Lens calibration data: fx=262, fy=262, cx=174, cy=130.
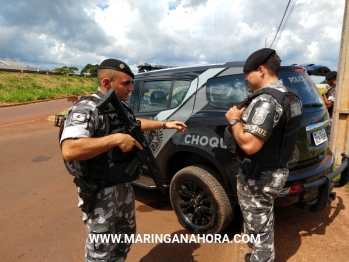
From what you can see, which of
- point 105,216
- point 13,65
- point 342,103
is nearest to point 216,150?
point 105,216

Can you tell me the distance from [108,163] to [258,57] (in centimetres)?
128

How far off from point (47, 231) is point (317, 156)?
304 cm

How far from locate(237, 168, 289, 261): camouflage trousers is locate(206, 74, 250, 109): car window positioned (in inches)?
33.3

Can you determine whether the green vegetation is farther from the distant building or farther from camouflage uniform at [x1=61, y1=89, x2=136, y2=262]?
the distant building

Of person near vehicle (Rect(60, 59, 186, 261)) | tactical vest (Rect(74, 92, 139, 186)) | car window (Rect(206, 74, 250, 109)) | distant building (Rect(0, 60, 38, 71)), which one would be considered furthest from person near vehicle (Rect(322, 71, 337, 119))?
distant building (Rect(0, 60, 38, 71))

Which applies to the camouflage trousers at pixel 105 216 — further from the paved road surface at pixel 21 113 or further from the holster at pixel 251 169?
the paved road surface at pixel 21 113

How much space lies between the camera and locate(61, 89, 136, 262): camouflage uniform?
1618 mm

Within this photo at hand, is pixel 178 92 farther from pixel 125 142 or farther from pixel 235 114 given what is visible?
pixel 125 142

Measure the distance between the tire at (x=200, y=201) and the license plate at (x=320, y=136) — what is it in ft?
3.34

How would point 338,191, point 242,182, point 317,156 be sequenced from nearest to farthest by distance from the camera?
point 242,182, point 317,156, point 338,191

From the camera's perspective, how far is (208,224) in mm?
2725

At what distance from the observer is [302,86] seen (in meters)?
2.66

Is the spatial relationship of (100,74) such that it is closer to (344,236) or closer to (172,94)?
(172,94)

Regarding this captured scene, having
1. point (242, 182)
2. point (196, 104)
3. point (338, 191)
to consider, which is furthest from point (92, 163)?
point (338, 191)
